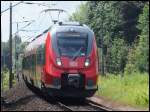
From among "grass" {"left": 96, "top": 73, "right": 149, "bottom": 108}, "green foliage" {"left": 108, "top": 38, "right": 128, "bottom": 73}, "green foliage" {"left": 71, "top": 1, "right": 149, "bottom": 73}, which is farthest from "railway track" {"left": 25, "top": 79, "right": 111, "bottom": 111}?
"green foliage" {"left": 108, "top": 38, "right": 128, "bottom": 73}

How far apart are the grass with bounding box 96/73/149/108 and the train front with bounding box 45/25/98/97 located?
6.56ft

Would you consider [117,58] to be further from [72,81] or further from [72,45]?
[72,81]

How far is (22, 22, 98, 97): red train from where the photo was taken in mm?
25734

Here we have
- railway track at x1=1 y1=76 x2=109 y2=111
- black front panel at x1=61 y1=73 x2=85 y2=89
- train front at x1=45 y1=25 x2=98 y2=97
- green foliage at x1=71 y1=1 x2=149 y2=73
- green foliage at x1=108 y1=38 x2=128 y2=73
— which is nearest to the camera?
railway track at x1=1 y1=76 x2=109 y2=111

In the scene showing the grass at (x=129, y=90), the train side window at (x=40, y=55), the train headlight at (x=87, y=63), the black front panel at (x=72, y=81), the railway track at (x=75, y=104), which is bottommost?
the railway track at (x=75, y=104)

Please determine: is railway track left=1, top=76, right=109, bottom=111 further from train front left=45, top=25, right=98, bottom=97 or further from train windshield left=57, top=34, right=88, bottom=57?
train windshield left=57, top=34, right=88, bottom=57

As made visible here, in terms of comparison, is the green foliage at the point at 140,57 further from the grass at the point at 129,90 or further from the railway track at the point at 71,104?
the railway track at the point at 71,104

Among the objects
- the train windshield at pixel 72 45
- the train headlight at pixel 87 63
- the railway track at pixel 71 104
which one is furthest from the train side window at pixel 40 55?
the train headlight at pixel 87 63

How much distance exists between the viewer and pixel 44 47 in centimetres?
2703

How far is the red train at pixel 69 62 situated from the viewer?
2573 cm

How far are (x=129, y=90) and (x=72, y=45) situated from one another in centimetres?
588

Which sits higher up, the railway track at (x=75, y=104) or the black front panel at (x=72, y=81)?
the black front panel at (x=72, y=81)

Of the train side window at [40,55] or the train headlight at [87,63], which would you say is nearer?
the train headlight at [87,63]

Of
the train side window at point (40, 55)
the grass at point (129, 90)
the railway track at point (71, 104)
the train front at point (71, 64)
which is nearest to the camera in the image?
the railway track at point (71, 104)
